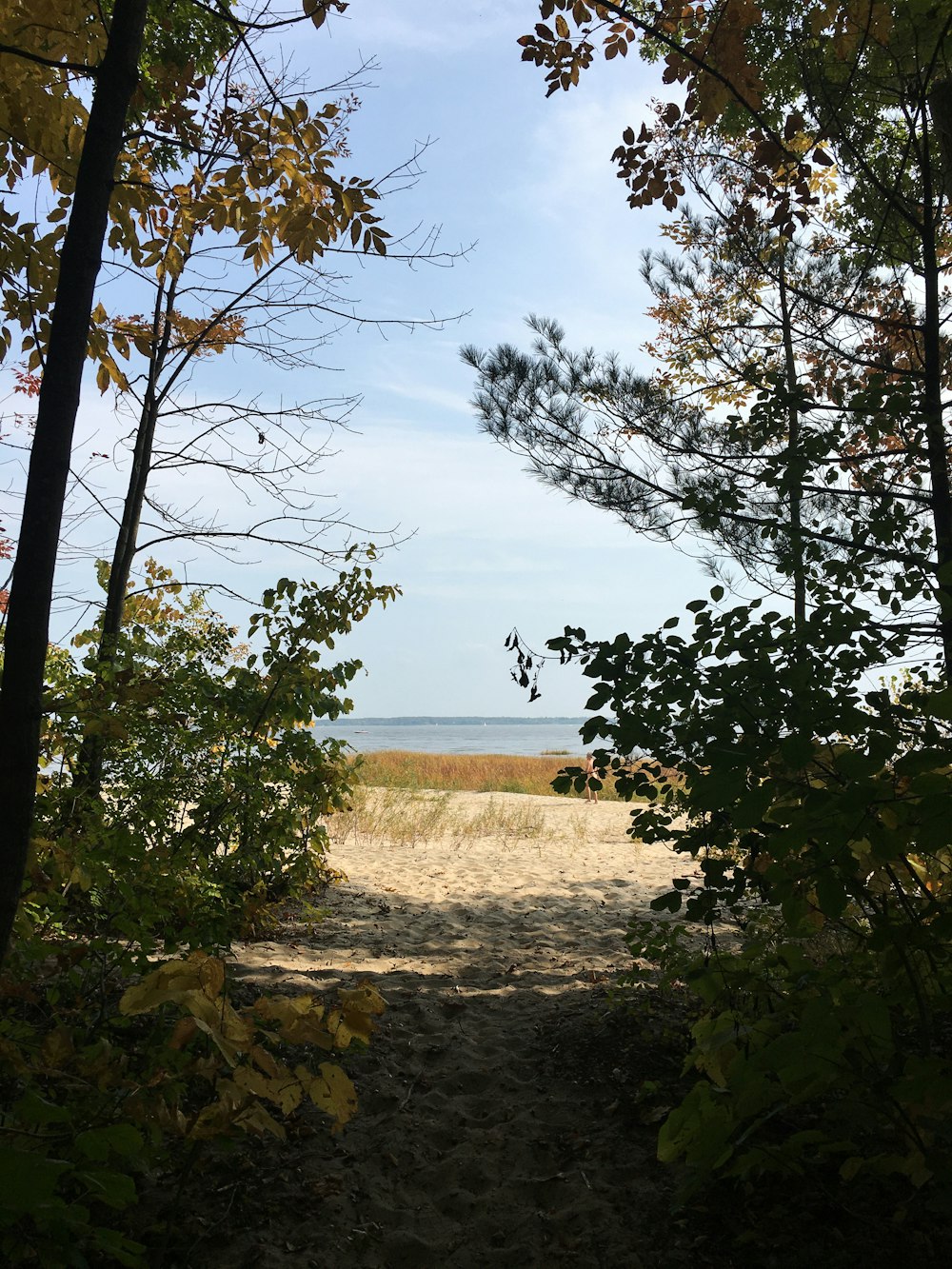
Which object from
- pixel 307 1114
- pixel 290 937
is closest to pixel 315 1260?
pixel 307 1114

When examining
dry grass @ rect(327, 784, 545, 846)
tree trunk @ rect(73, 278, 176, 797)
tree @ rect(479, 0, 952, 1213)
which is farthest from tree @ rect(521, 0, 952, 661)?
dry grass @ rect(327, 784, 545, 846)

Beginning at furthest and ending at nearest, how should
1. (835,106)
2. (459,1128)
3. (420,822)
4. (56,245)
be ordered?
(420,822) → (835,106) → (459,1128) → (56,245)

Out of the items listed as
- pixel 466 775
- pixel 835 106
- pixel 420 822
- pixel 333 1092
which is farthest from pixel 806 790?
pixel 466 775

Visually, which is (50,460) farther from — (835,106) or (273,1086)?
(835,106)

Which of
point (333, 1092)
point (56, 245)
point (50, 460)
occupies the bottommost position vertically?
point (333, 1092)

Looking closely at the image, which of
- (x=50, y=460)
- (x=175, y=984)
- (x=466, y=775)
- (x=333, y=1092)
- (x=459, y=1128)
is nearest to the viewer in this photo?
(x=175, y=984)

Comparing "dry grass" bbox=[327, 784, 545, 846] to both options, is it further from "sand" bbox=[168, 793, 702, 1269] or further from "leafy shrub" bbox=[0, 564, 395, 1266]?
"leafy shrub" bbox=[0, 564, 395, 1266]

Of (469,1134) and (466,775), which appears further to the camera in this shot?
(466,775)

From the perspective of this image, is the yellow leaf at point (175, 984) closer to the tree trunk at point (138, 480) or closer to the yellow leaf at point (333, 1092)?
the yellow leaf at point (333, 1092)

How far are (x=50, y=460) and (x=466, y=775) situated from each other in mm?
17765

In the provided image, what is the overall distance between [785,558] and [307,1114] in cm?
260

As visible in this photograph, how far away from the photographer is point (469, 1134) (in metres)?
3.00

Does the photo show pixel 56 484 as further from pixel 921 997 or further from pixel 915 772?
pixel 921 997

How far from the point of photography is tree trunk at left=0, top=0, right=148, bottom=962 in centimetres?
179
